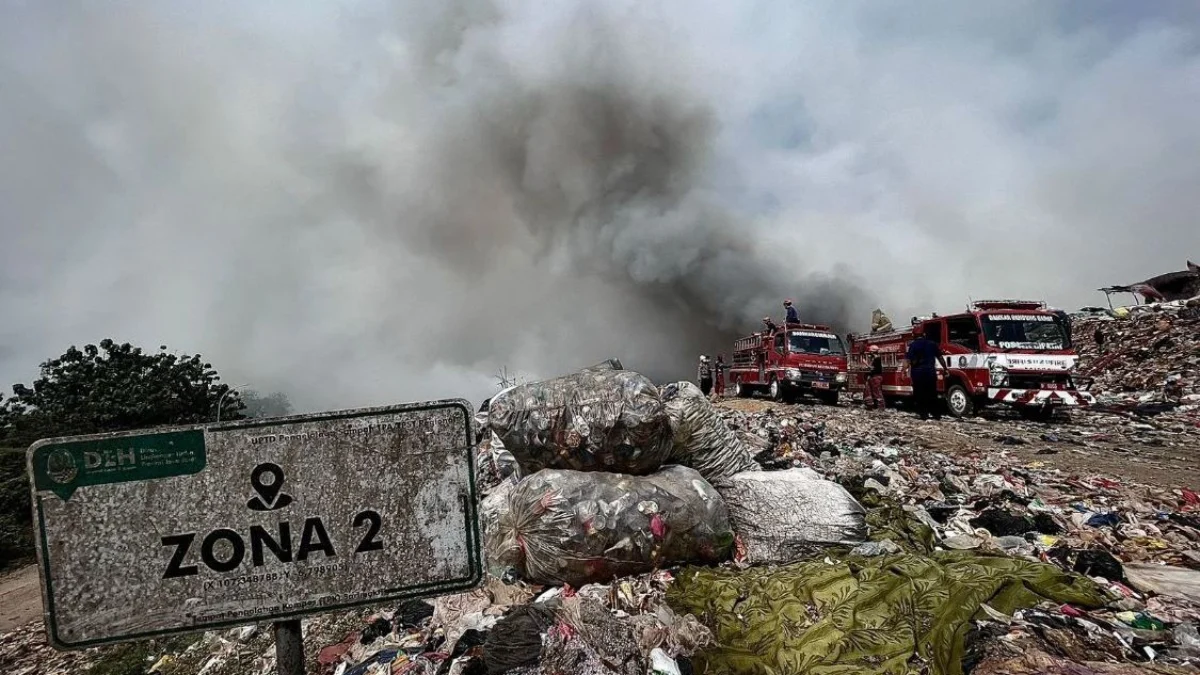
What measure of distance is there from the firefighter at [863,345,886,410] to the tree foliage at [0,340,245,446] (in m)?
13.8

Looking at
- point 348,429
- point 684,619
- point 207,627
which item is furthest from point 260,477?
point 684,619

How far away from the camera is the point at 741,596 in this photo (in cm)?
244

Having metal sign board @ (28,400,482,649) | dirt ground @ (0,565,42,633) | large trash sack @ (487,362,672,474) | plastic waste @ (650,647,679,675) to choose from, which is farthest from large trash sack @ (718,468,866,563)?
dirt ground @ (0,565,42,633)

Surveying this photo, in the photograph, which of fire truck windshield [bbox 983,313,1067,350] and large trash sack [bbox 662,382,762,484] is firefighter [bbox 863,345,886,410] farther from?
large trash sack [bbox 662,382,762,484]

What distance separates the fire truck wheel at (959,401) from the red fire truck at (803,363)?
9.70 feet

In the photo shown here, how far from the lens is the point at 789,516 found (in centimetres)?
299

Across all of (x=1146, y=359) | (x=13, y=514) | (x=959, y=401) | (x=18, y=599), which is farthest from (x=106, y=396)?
(x=1146, y=359)

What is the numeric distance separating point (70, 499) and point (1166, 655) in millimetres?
3118

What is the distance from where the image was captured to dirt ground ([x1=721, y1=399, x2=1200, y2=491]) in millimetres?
5555

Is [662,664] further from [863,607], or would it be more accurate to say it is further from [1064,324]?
[1064,324]

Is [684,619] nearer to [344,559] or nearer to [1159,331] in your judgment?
[344,559]

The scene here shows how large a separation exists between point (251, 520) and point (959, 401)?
10793 mm

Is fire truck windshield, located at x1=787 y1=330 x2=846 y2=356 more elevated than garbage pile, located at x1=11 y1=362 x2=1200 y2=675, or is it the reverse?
fire truck windshield, located at x1=787 y1=330 x2=846 y2=356

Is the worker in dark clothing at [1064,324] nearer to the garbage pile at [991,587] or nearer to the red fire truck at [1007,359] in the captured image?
the red fire truck at [1007,359]
